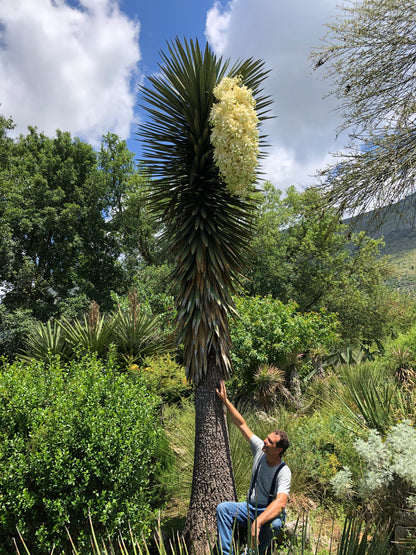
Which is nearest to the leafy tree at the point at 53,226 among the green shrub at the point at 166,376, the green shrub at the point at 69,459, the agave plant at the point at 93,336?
the agave plant at the point at 93,336

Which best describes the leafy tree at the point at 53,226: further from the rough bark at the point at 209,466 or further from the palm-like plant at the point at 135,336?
the rough bark at the point at 209,466

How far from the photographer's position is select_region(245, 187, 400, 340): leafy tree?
17.7 metres

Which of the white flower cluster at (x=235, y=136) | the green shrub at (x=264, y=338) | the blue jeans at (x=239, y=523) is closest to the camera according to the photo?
the blue jeans at (x=239, y=523)

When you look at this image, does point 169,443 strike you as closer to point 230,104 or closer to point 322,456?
point 322,456

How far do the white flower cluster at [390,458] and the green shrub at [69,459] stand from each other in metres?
2.76

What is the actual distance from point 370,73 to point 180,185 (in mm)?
3617

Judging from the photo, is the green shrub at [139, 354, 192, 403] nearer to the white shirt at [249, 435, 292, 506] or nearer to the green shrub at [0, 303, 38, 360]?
the white shirt at [249, 435, 292, 506]

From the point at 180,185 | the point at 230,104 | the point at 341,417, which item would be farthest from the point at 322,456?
the point at 230,104

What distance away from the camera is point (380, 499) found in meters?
4.40

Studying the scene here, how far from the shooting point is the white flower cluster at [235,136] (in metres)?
3.84

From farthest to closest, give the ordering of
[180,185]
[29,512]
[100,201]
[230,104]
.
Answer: [100,201], [180,185], [29,512], [230,104]

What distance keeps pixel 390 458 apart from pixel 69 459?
12.4 feet

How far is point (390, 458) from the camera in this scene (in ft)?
13.8

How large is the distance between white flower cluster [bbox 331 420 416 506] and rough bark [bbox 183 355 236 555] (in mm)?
1680
